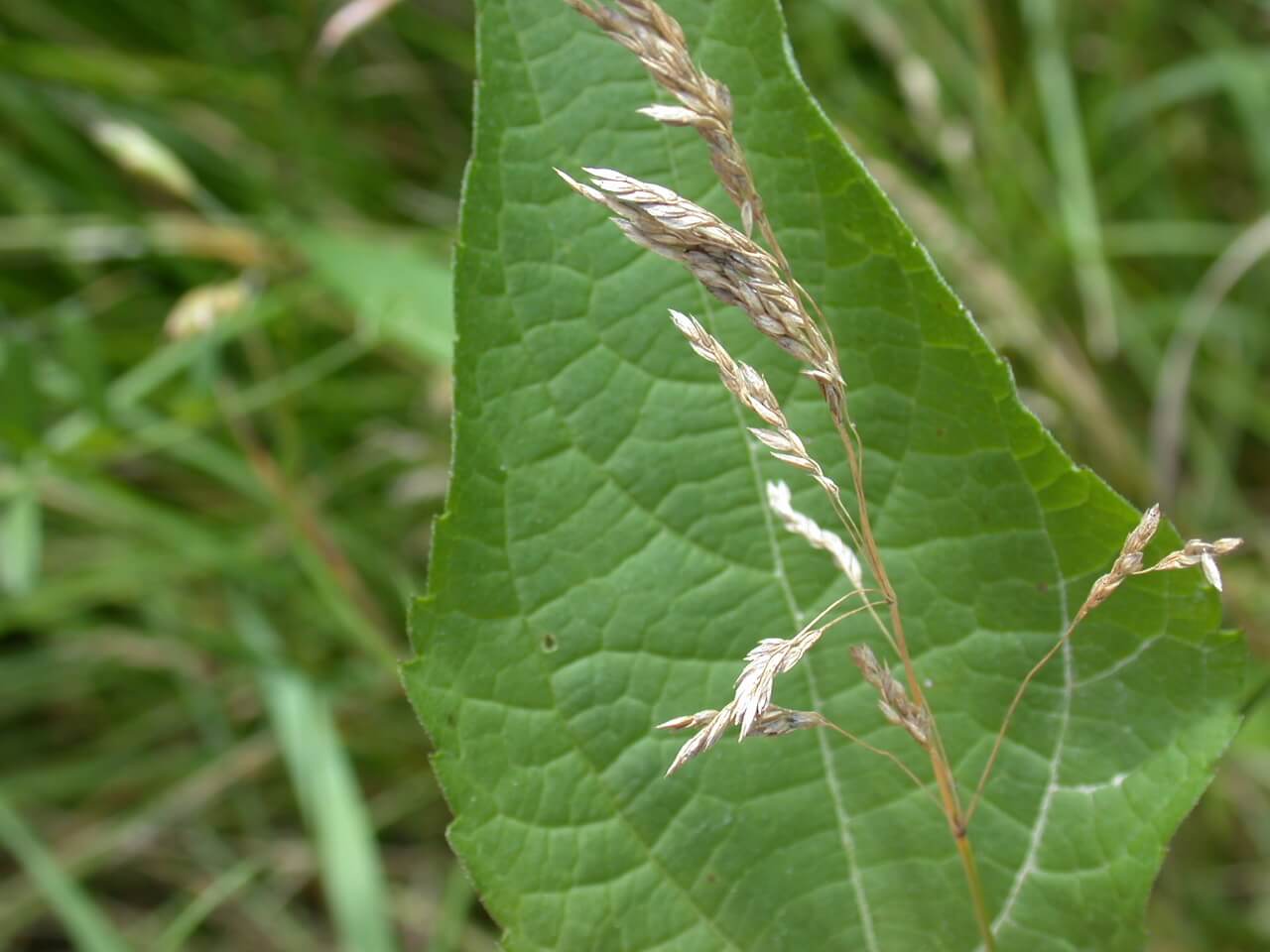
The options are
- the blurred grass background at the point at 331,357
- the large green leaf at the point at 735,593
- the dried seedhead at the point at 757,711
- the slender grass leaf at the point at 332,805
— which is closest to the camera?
the dried seedhead at the point at 757,711

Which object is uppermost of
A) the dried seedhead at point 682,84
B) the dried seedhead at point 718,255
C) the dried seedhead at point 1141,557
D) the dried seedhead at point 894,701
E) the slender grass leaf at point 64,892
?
the dried seedhead at point 682,84

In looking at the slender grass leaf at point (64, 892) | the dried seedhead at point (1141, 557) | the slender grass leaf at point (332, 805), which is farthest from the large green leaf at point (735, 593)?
the slender grass leaf at point (64, 892)

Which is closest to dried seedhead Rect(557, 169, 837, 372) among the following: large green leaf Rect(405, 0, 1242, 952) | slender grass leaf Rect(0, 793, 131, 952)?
large green leaf Rect(405, 0, 1242, 952)

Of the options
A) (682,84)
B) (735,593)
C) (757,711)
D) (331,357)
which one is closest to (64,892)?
(331,357)

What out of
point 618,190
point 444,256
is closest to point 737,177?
point 618,190

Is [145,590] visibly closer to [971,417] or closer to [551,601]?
[551,601]

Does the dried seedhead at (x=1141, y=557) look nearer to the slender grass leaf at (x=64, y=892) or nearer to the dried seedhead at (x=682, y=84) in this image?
the dried seedhead at (x=682, y=84)

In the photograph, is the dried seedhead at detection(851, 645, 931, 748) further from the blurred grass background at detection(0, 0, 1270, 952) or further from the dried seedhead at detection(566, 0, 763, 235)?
the blurred grass background at detection(0, 0, 1270, 952)
